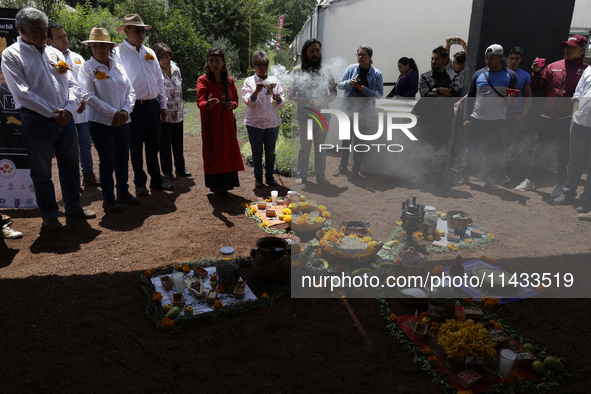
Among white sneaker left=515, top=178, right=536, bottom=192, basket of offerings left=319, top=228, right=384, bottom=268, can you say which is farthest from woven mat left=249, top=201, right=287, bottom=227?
white sneaker left=515, top=178, right=536, bottom=192

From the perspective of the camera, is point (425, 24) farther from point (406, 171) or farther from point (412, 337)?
point (412, 337)

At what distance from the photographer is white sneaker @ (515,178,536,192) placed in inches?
195

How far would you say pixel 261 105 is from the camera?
534 centimetres

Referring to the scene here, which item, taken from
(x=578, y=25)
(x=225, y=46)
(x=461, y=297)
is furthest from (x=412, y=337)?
(x=225, y=46)

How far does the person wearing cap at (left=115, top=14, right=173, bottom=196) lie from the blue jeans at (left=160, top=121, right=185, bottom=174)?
0.44 metres

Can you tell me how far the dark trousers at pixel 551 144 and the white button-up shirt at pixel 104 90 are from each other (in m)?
5.32

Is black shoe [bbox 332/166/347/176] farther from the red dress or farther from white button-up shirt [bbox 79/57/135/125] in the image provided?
white button-up shirt [bbox 79/57/135/125]

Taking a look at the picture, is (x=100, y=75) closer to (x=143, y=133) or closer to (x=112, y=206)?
(x=143, y=133)

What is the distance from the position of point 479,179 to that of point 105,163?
15.6 feet

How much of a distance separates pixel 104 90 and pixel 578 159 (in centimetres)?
579

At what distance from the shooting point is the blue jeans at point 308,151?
531 cm

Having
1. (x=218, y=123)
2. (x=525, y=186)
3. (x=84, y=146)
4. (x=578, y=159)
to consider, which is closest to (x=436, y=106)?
(x=525, y=186)

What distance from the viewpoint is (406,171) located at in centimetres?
484

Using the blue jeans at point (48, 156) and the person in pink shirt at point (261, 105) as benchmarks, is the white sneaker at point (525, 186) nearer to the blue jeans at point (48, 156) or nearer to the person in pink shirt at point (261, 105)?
the person in pink shirt at point (261, 105)
